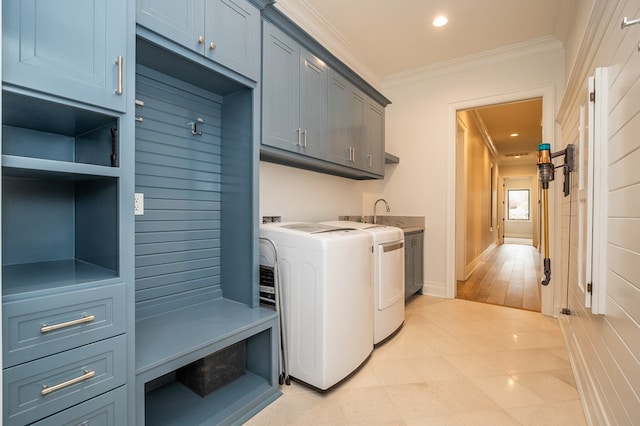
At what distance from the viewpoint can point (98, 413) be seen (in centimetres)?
113

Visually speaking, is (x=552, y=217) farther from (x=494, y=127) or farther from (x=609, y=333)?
(x=494, y=127)

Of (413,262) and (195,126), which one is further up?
(195,126)

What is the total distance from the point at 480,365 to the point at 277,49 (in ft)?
8.49

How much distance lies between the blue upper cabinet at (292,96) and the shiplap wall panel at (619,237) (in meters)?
1.68

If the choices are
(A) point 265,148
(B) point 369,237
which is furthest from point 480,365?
(A) point 265,148

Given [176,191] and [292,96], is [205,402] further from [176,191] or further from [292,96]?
[292,96]

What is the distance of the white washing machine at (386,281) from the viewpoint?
2.39 m

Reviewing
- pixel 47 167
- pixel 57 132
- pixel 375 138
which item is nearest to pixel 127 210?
pixel 47 167

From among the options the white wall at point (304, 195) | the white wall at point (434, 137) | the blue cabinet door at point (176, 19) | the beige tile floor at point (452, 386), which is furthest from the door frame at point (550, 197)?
the blue cabinet door at point (176, 19)

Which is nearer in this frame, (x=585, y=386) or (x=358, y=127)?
(x=585, y=386)

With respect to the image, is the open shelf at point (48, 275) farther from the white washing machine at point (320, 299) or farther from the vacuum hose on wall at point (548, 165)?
the vacuum hose on wall at point (548, 165)

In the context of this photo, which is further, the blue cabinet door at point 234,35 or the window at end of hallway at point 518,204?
the window at end of hallway at point 518,204

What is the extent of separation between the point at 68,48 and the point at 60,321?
3.01 ft

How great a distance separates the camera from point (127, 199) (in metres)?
1.20
